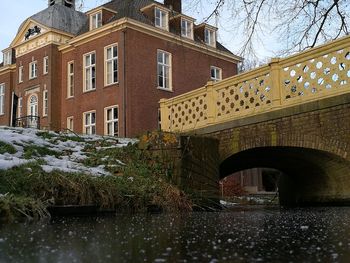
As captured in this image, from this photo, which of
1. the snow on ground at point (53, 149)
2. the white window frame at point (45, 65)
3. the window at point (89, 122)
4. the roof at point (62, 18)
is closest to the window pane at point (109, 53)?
the window at point (89, 122)

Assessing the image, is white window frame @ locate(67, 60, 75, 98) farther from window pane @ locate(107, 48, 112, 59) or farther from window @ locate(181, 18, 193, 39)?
window @ locate(181, 18, 193, 39)

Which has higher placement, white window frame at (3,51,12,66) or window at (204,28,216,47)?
white window frame at (3,51,12,66)

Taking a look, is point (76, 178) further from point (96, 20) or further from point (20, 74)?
point (20, 74)

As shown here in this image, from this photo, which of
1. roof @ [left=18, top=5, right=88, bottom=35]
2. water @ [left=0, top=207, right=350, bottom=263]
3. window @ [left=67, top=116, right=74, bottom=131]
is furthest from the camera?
roof @ [left=18, top=5, right=88, bottom=35]

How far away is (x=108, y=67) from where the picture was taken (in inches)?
1145

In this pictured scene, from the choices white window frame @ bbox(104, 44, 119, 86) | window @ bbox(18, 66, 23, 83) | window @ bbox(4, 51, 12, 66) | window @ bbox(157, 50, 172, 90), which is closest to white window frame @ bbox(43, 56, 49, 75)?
window @ bbox(18, 66, 23, 83)

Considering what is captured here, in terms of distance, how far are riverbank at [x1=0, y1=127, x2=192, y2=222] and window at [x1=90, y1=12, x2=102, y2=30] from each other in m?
19.9

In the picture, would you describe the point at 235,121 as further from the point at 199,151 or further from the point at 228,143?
the point at 199,151

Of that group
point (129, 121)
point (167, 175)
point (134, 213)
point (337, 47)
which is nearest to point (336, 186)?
point (337, 47)

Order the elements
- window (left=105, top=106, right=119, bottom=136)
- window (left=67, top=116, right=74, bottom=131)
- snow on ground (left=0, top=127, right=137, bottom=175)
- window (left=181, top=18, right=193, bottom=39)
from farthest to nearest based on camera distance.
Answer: window (left=181, top=18, right=193, bottom=39) < window (left=67, top=116, right=74, bottom=131) < window (left=105, top=106, right=119, bottom=136) < snow on ground (left=0, top=127, right=137, bottom=175)

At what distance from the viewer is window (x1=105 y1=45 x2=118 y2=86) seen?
28531 mm

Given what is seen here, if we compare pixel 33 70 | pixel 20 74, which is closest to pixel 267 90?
pixel 33 70

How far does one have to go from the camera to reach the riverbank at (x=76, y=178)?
22.5 ft

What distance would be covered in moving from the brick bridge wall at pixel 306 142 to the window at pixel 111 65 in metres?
16.0
